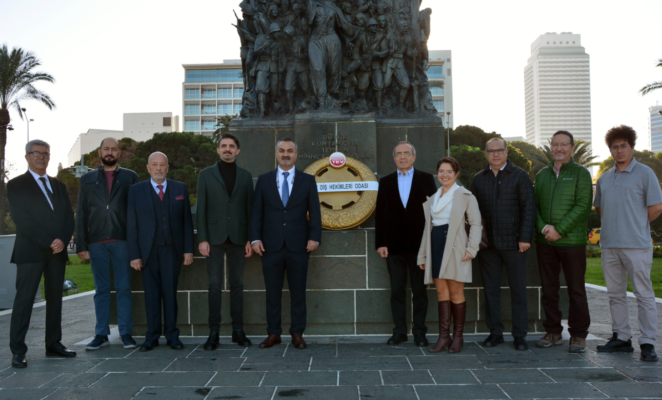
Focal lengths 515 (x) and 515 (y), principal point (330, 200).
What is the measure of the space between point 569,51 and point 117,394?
202m

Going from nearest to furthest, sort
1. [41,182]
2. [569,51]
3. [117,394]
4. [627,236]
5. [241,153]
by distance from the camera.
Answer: [117,394] < [627,236] < [41,182] < [241,153] < [569,51]

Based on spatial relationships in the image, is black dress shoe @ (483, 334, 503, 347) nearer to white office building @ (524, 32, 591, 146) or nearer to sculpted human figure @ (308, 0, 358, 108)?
sculpted human figure @ (308, 0, 358, 108)

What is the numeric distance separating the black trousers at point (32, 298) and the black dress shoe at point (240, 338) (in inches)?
65.9

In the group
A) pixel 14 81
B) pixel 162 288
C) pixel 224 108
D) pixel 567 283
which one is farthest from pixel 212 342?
pixel 224 108

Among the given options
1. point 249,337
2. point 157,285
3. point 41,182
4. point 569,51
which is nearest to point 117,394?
point 157,285

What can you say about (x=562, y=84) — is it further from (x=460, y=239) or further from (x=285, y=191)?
(x=285, y=191)

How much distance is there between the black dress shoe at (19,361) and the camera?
4.60 meters

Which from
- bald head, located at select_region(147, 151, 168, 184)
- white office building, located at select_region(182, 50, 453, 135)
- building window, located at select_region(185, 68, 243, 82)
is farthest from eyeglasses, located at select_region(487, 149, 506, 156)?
building window, located at select_region(185, 68, 243, 82)

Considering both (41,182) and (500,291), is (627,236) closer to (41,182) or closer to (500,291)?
(500,291)

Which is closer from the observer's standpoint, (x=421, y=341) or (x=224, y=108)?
(x=421, y=341)

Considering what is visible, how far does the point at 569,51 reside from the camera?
180 meters

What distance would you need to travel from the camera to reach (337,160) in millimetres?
6273

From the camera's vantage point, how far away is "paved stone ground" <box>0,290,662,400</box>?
373 centimetres

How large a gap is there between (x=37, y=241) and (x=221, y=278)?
175 cm
